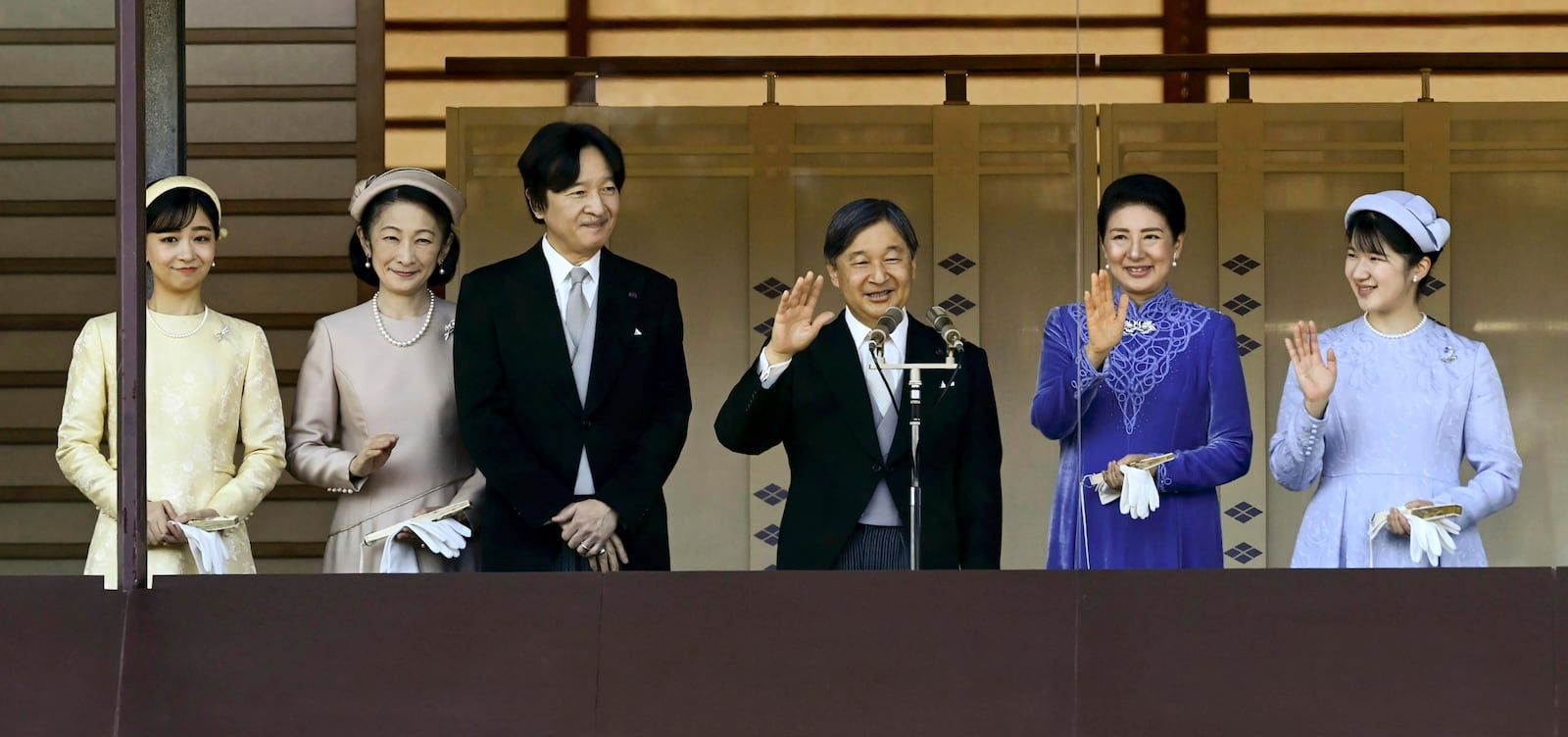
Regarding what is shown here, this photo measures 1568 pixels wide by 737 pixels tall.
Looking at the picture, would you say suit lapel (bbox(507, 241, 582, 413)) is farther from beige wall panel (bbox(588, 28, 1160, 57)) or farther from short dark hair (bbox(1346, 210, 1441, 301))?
short dark hair (bbox(1346, 210, 1441, 301))

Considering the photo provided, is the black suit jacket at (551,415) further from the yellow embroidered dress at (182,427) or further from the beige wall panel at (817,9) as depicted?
the beige wall panel at (817,9)

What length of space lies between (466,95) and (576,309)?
126cm

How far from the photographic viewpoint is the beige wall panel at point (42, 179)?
223 inches

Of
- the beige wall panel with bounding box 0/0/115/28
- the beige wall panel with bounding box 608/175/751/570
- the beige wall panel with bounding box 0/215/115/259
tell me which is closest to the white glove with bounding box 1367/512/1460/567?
the beige wall panel with bounding box 608/175/751/570

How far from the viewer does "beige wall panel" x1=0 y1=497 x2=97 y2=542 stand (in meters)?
5.10

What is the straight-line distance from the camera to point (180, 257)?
4.59 meters

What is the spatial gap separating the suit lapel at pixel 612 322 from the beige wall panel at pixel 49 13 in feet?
5.75

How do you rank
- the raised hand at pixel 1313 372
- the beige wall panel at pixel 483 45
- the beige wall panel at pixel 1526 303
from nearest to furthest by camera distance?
the raised hand at pixel 1313 372 → the beige wall panel at pixel 1526 303 → the beige wall panel at pixel 483 45

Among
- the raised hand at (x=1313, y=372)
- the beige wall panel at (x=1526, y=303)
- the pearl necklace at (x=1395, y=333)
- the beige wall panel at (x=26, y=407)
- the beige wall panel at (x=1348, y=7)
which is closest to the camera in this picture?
the raised hand at (x=1313, y=372)

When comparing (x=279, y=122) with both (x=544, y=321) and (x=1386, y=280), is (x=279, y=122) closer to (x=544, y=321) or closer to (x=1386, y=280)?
(x=544, y=321)

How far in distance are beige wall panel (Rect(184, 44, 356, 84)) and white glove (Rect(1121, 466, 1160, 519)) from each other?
8.45 ft

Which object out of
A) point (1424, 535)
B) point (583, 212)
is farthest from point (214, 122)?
point (1424, 535)

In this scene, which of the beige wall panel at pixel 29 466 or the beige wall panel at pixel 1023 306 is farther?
the beige wall panel at pixel 29 466

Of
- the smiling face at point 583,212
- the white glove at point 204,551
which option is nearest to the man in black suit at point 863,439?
the smiling face at point 583,212
